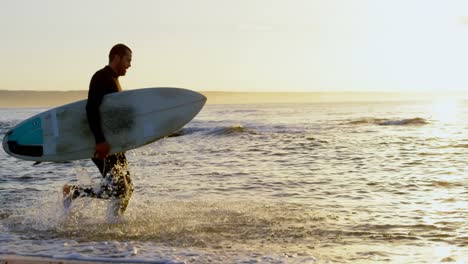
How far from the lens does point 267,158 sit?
14406 mm

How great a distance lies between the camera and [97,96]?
594cm

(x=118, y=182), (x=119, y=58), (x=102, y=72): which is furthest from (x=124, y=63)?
(x=118, y=182)

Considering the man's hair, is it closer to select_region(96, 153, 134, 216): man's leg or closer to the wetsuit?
the wetsuit

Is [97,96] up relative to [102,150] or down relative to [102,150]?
up

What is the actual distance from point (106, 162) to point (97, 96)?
0.71 m

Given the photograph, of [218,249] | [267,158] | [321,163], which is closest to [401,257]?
[218,249]

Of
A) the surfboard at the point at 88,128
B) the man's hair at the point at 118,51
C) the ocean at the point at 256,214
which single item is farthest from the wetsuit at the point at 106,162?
the ocean at the point at 256,214

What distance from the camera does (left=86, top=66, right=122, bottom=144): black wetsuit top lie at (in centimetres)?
594

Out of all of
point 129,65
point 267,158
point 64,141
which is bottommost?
point 267,158

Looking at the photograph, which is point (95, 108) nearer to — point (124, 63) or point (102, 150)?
point (102, 150)

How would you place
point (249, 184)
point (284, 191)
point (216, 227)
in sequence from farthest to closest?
point (249, 184)
point (284, 191)
point (216, 227)

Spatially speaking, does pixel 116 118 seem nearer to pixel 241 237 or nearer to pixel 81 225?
pixel 81 225

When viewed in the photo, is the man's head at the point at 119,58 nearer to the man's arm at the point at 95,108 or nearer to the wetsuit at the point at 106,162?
the wetsuit at the point at 106,162

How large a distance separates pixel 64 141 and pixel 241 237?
229 centimetres
